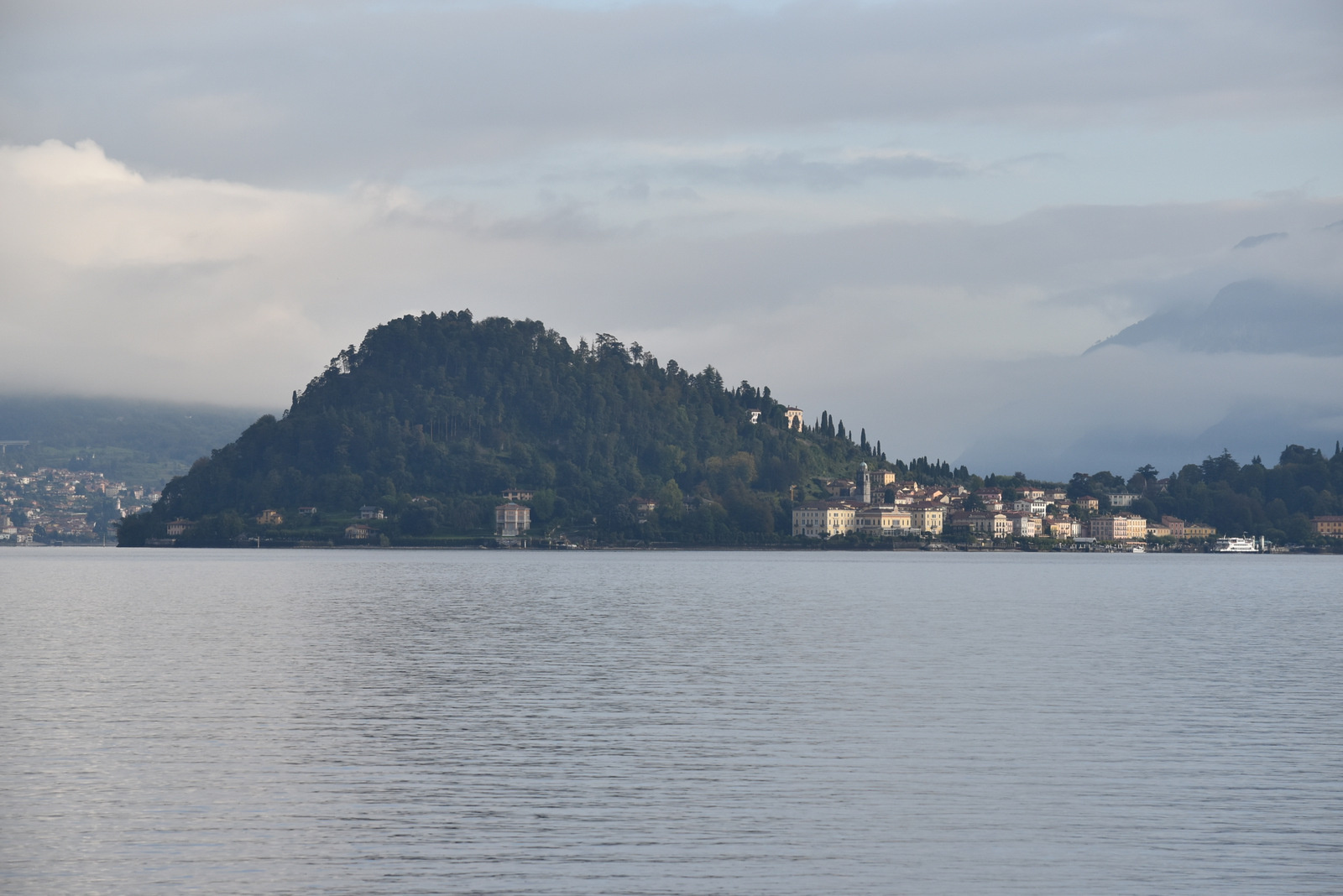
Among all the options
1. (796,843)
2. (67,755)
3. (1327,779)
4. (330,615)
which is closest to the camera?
(796,843)

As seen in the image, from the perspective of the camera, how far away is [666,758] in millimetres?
28719

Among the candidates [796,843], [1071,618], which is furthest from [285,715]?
[1071,618]

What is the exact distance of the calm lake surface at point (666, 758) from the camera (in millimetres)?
20219

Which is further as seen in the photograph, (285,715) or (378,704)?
(378,704)

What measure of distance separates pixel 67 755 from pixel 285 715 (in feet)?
21.0

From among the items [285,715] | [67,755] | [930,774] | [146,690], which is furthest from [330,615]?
[930,774]

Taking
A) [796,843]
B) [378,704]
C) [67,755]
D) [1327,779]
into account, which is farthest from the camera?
[378,704]

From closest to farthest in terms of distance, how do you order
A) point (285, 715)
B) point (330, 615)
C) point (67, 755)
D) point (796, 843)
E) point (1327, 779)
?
point (796, 843), point (1327, 779), point (67, 755), point (285, 715), point (330, 615)

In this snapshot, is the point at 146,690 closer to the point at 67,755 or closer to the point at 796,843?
the point at 67,755

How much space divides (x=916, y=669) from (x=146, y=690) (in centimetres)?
2329

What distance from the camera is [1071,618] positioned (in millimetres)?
72938

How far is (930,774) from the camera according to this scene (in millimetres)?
26922

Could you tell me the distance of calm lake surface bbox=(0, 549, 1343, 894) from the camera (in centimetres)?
2022

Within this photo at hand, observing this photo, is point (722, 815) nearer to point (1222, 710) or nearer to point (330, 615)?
point (1222, 710)
